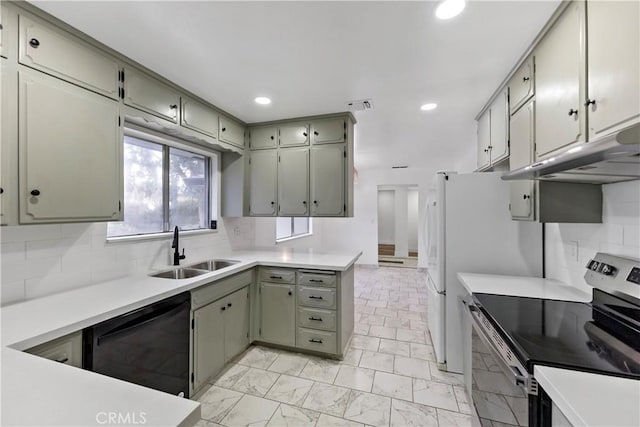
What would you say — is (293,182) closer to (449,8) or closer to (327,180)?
(327,180)

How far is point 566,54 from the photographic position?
136cm

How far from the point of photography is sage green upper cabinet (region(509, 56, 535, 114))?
67.5 inches

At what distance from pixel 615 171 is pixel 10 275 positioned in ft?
10.2

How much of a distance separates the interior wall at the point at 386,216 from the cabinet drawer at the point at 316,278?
6.53 m

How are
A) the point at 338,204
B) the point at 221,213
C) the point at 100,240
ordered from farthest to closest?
1. the point at 221,213
2. the point at 338,204
3. the point at 100,240

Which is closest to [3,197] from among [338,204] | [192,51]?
[192,51]

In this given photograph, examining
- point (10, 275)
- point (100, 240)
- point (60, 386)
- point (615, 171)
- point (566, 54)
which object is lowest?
point (60, 386)

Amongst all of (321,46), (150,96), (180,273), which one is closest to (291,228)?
(180,273)

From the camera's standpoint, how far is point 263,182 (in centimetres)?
317

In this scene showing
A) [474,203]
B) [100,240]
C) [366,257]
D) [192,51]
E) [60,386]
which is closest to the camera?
[60,386]

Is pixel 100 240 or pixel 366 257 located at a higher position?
pixel 100 240

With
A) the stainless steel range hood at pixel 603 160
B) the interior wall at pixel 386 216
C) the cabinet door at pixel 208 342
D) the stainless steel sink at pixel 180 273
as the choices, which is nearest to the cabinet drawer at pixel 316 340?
the cabinet door at pixel 208 342

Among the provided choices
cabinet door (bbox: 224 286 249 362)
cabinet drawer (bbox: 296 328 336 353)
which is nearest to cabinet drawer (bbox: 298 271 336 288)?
cabinet drawer (bbox: 296 328 336 353)

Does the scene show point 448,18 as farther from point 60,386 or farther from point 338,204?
point 60,386
